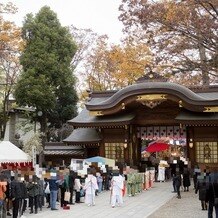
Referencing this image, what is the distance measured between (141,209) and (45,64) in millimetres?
23633

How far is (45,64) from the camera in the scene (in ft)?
124

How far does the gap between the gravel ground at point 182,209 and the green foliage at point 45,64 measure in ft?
66.9

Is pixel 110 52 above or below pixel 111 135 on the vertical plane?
above

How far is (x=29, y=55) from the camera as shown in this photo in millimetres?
37719

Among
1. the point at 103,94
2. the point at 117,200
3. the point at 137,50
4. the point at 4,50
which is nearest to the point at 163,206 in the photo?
the point at 117,200

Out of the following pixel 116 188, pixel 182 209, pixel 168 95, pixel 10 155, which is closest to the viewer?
pixel 182 209

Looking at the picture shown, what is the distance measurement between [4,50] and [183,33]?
1365 cm

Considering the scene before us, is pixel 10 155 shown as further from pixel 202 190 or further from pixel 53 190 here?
pixel 202 190

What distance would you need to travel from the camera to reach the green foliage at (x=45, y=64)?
3697cm

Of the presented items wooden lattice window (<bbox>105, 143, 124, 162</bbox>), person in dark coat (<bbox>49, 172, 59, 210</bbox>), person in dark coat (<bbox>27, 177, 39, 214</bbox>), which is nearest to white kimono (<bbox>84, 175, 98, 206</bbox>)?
person in dark coat (<bbox>49, 172, 59, 210</bbox>)

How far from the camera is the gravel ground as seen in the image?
14.9 metres

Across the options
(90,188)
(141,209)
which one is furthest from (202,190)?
(90,188)

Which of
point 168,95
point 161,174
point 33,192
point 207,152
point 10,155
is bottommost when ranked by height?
point 33,192

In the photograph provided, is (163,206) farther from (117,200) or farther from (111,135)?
(111,135)
